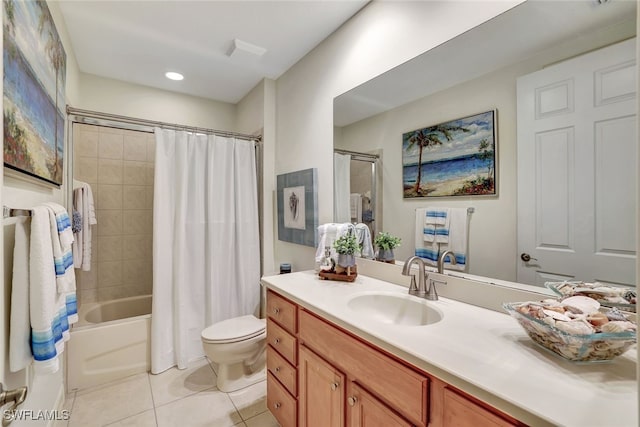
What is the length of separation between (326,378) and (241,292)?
1.54 m

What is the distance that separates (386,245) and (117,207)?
9.00 ft

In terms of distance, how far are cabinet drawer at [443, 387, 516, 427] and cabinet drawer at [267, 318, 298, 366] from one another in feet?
2.65

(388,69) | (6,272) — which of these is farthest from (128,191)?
(388,69)

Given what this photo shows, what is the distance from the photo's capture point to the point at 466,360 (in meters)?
0.77

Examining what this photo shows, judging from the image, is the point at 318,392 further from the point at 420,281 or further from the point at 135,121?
the point at 135,121

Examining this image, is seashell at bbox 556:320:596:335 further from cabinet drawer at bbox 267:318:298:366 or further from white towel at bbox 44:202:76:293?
white towel at bbox 44:202:76:293

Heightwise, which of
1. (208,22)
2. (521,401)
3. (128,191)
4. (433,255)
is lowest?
(521,401)

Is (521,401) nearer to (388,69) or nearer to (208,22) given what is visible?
(388,69)

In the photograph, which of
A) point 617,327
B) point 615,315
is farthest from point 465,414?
point 615,315

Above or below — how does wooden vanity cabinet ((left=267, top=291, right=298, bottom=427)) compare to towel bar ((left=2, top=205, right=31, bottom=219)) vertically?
below

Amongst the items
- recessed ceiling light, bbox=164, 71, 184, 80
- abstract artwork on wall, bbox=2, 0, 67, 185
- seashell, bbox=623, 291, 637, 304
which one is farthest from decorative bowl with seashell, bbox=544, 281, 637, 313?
recessed ceiling light, bbox=164, 71, 184, 80

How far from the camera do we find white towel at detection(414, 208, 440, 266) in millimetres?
1385

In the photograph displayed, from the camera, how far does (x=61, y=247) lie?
119 centimetres

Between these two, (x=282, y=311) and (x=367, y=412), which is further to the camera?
(x=282, y=311)
